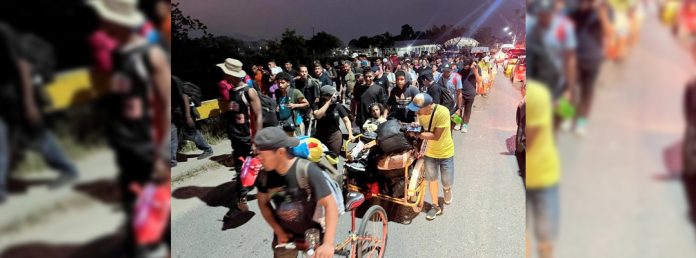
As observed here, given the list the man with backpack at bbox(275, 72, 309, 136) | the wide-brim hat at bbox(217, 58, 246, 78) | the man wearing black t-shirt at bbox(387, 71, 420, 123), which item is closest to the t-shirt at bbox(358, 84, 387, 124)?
the man wearing black t-shirt at bbox(387, 71, 420, 123)

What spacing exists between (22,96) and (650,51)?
38.2 inches

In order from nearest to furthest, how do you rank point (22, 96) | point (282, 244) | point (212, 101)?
point (22, 96), point (282, 244), point (212, 101)

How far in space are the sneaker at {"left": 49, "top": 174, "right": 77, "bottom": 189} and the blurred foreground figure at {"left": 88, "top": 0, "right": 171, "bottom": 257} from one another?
61 millimetres

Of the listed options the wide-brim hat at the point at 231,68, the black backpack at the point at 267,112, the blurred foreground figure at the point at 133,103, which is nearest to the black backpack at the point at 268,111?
the black backpack at the point at 267,112

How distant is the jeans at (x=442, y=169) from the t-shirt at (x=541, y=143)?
2.87 metres

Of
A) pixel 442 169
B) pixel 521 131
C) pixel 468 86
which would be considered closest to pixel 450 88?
pixel 468 86

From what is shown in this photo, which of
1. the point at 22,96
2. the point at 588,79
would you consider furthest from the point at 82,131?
the point at 588,79

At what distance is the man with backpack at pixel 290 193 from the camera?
1792mm

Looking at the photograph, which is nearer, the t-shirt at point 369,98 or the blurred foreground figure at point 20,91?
the blurred foreground figure at point 20,91

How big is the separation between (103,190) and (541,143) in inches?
28.1

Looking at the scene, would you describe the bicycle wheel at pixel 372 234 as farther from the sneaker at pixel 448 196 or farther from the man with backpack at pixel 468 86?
the man with backpack at pixel 468 86

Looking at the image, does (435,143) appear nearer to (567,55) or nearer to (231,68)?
(231,68)

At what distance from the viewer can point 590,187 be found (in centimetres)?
75

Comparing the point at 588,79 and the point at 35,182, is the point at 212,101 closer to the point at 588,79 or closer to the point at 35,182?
the point at 35,182
